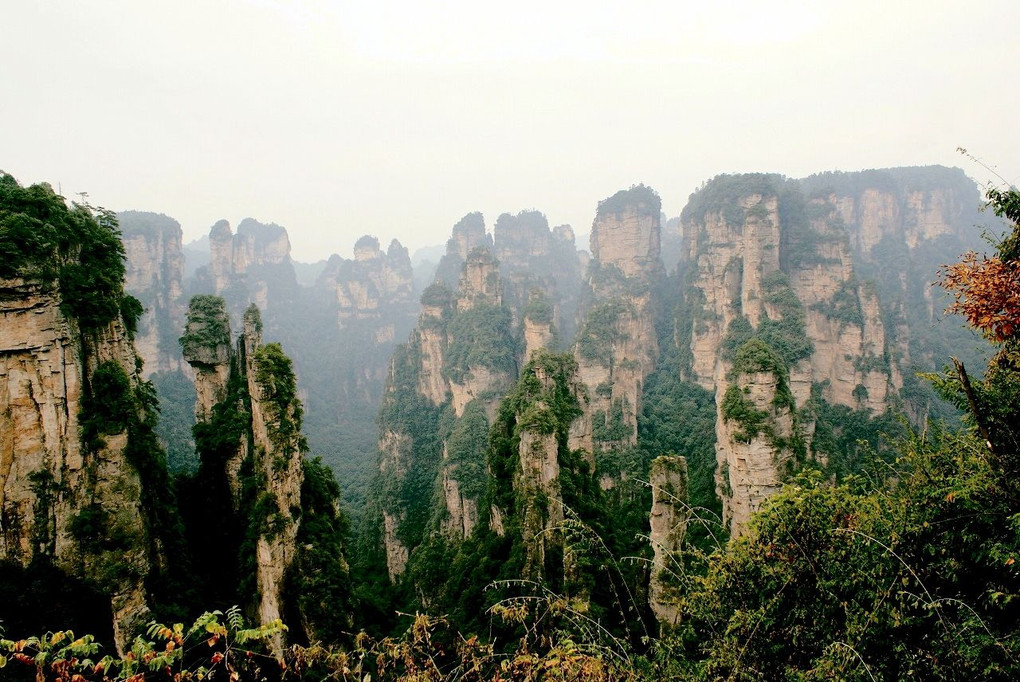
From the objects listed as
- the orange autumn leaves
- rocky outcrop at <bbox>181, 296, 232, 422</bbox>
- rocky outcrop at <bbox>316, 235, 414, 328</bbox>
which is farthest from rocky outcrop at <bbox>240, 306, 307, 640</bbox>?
rocky outcrop at <bbox>316, 235, 414, 328</bbox>

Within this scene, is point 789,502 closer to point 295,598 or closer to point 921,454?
point 921,454

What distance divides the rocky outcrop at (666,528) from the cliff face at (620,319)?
10482mm

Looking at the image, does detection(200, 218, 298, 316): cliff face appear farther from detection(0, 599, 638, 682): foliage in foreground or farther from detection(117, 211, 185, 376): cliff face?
detection(0, 599, 638, 682): foliage in foreground

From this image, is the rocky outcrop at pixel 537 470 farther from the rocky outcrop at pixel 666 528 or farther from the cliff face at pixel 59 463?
the cliff face at pixel 59 463

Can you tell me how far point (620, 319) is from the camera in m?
54.0

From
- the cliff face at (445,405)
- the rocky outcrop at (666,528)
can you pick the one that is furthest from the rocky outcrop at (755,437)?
the cliff face at (445,405)

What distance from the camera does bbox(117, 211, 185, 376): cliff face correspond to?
65562 mm

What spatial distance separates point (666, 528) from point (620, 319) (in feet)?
138

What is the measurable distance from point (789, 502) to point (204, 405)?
1787cm

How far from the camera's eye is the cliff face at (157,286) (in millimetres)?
65562

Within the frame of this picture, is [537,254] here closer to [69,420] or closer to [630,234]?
[630,234]

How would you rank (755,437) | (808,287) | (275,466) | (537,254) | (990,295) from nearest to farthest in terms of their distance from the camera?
(990,295) < (275,466) < (755,437) < (808,287) < (537,254)

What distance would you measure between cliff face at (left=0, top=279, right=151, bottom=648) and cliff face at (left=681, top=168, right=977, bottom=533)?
17585 mm

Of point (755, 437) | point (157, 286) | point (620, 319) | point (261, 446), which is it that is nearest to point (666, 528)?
point (755, 437)
